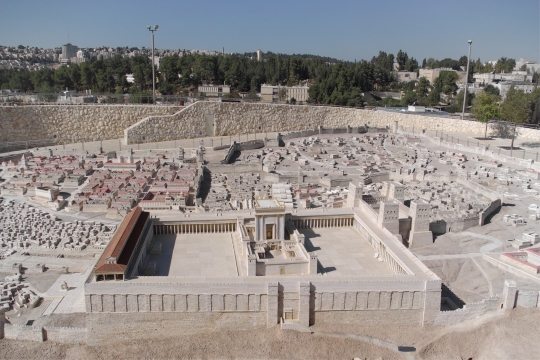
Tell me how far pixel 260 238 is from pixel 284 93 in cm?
5648

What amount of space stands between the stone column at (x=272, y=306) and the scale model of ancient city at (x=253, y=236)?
0.16 ft

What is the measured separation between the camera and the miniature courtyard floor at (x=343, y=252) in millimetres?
23203

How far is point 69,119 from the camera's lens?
55469 mm

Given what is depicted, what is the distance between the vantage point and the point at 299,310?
20.5 meters

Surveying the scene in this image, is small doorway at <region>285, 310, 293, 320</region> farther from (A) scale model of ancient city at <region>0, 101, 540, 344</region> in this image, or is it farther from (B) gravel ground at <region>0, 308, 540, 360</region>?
(B) gravel ground at <region>0, 308, 540, 360</region>

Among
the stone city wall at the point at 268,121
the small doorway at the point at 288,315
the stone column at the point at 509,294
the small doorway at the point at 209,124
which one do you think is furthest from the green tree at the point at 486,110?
the small doorway at the point at 288,315

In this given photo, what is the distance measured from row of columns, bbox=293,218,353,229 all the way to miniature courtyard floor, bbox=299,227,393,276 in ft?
0.87

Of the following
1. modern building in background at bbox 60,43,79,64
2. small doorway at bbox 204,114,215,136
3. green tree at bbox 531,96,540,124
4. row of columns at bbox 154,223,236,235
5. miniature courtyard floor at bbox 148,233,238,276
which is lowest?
miniature courtyard floor at bbox 148,233,238,276

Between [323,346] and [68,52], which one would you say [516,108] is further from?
[68,52]

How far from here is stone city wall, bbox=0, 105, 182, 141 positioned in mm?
52572

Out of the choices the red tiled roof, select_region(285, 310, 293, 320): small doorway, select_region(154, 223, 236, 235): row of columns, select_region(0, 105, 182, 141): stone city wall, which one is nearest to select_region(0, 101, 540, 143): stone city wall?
select_region(0, 105, 182, 141): stone city wall

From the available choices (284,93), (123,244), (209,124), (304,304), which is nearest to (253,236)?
(304,304)

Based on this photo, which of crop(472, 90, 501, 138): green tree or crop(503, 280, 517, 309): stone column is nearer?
crop(503, 280, 517, 309): stone column

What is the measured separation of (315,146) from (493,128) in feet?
69.8
